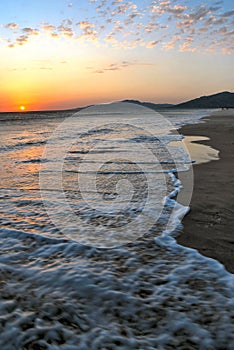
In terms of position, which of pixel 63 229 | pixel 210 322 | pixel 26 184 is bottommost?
pixel 210 322

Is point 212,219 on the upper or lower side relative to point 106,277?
upper

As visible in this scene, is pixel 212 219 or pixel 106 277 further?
pixel 212 219

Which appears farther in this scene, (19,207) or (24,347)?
(19,207)

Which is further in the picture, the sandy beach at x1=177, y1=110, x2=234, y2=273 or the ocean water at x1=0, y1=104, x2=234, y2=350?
the sandy beach at x1=177, y1=110, x2=234, y2=273

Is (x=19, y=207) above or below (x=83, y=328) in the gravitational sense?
above

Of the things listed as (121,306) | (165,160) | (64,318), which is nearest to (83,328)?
(64,318)

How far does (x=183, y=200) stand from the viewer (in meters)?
5.62

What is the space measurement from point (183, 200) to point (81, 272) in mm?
3046

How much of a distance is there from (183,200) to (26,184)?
3.84m

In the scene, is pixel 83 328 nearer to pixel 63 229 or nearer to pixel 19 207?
pixel 63 229

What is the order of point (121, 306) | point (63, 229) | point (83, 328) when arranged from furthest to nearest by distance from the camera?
point (63, 229) → point (121, 306) → point (83, 328)

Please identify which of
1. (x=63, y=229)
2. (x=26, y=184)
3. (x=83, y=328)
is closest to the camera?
(x=83, y=328)

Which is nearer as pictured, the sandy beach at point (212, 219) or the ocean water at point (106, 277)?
the ocean water at point (106, 277)

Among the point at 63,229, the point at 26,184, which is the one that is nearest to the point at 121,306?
the point at 63,229
